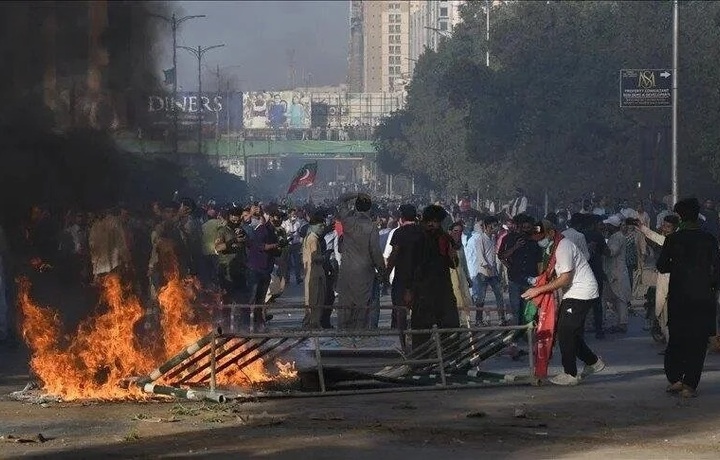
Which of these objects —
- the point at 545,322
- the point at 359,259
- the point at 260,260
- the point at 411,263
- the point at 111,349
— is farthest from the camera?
the point at 260,260

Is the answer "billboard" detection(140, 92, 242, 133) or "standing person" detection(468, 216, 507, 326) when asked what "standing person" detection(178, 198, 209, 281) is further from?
"standing person" detection(468, 216, 507, 326)

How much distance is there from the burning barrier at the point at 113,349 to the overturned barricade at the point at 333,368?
81mm

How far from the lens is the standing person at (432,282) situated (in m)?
14.1

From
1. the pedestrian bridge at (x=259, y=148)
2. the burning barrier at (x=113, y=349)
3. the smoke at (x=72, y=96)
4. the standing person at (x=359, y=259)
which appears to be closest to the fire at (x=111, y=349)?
the burning barrier at (x=113, y=349)

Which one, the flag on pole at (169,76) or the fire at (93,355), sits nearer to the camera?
the flag on pole at (169,76)

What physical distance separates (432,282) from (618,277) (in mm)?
6762

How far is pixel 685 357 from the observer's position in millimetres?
12797

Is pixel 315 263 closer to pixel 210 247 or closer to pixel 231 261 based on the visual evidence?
pixel 210 247

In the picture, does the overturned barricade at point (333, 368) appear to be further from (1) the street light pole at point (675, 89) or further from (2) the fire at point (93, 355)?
(1) the street light pole at point (675, 89)

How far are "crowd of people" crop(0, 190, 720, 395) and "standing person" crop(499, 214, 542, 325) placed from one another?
0.02 metres

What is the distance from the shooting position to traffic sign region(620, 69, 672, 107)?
30438mm

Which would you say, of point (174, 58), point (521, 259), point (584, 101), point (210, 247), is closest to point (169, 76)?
point (174, 58)

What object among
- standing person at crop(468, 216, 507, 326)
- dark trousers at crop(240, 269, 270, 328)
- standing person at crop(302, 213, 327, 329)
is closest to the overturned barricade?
standing person at crop(302, 213, 327, 329)

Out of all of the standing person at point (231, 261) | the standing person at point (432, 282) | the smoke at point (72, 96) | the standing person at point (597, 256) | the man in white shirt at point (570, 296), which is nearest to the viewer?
the smoke at point (72, 96)
